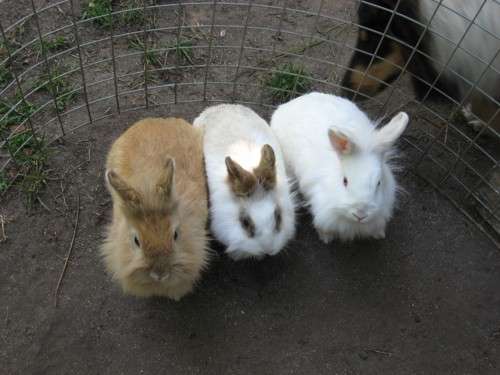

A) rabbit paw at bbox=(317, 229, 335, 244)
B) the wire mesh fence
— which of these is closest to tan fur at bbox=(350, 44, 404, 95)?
the wire mesh fence

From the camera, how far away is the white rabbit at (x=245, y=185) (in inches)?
110

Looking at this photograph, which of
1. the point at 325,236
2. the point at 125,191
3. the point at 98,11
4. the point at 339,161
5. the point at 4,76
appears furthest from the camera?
the point at 98,11

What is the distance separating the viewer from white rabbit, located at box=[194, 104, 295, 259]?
279 centimetres

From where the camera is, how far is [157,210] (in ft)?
8.01

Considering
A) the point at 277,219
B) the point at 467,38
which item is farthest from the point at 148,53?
the point at 467,38

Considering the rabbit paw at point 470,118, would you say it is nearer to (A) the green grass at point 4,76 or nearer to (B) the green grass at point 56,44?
(B) the green grass at point 56,44

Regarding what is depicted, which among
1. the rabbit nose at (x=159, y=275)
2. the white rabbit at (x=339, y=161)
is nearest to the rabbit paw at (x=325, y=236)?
the white rabbit at (x=339, y=161)

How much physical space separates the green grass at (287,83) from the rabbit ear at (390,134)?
1.19 m

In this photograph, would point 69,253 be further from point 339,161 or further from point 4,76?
point 339,161

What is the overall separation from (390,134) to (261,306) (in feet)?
4.01

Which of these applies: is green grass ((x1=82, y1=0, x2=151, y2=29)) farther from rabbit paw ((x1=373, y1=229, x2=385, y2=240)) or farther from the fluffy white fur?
rabbit paw ((x1=373, y1=229, x2=385, y2=240))

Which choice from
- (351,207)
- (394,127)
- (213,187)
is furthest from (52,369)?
(394,127)

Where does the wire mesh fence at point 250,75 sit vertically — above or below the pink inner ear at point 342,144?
below

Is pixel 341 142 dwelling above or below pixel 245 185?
above
